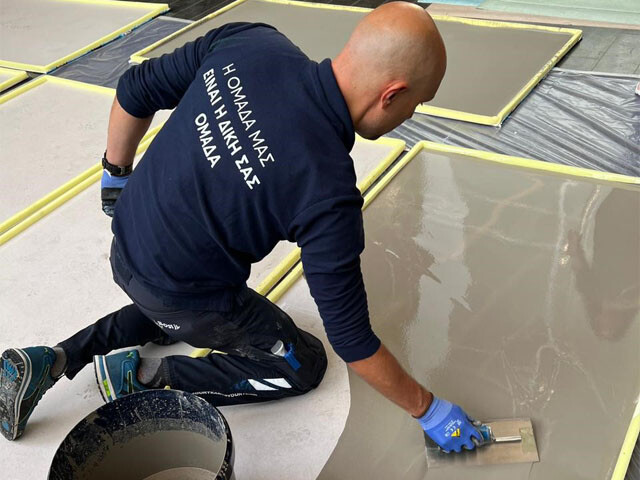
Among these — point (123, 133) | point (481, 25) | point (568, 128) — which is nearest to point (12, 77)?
point (123, 133)

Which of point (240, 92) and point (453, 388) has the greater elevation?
point (240, 92)

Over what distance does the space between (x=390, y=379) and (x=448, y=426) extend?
0.84ft

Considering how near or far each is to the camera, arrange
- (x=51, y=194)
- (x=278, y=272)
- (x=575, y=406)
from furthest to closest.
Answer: (x=51, y=194), (x=278, y=272), (x=575, y=406)

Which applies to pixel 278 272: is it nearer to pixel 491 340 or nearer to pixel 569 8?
pixel 491 340

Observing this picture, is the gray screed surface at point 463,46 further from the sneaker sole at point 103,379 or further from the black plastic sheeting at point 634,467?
the sneaker sole at point 103,379

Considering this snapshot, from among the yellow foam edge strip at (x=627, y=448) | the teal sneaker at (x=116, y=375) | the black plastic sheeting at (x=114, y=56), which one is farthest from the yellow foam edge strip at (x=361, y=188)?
the black plastic sheeting at (x=114, y=56)

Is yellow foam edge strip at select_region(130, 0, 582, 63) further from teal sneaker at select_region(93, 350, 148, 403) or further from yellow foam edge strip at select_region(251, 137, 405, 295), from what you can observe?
teal sneaker at select_region(93, 350, 148, 403)

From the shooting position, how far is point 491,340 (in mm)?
2309

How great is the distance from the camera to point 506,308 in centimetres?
240

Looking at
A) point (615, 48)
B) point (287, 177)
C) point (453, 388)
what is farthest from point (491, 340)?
point (615, 48)

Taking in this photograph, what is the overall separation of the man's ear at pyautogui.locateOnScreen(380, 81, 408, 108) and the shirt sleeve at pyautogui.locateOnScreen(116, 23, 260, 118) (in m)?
0.51

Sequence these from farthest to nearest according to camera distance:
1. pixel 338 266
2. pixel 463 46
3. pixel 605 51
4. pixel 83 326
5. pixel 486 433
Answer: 1. pixel 463 46
2. pixel 605 51
3. pixel 83 326
4. pixel 486 433
5. pixel 338 266

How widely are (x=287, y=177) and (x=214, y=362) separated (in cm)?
85

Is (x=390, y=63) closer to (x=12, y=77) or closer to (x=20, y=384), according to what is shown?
(x=20, y=384)
